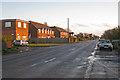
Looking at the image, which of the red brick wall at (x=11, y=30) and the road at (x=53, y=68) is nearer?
the road at (x=53, y=68)

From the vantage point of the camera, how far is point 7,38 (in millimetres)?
24219

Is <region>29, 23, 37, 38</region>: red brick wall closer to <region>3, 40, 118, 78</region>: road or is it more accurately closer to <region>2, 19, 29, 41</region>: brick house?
<region>2, 19, 29, 41</region>: brick house

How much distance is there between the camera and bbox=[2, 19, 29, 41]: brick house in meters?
42.3

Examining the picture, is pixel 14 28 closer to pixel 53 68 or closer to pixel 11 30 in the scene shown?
A: pixel 11 30

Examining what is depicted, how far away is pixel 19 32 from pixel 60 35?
3983 centimetres

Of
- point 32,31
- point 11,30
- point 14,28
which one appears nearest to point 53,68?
point 14,28

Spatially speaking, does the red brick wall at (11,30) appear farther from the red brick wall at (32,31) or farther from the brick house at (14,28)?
the red brick wall at (32,31)

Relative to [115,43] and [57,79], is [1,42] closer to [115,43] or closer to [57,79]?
[57,79]

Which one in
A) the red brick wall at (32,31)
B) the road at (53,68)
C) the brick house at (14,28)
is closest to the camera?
the road at (53,68)

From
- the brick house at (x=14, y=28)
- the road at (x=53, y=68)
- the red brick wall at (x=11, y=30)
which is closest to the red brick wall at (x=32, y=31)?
the brick house at (x=14, y=28)

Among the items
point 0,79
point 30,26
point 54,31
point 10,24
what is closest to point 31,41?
point 30,26

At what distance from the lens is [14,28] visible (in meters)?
42.3

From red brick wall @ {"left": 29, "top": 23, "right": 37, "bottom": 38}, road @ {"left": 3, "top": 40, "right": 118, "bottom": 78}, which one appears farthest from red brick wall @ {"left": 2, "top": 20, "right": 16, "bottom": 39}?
road @ {"left": 3, "top": 40, "right": 118, "bottom": 78}

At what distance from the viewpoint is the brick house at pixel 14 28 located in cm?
4234
